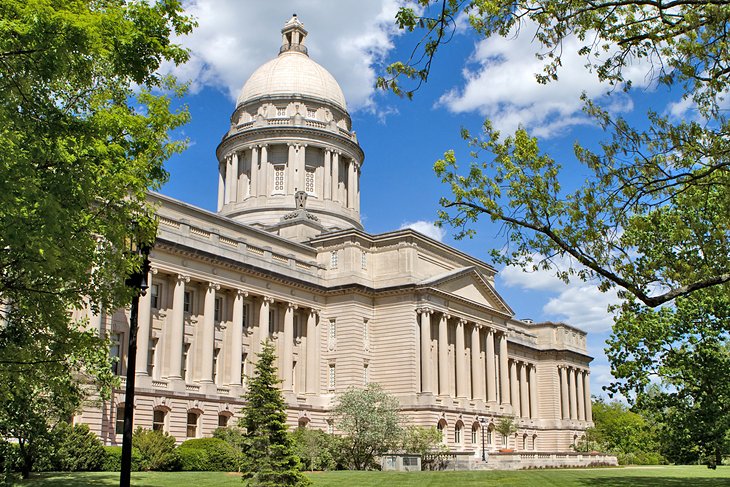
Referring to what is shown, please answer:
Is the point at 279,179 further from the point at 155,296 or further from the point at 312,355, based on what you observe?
the point at 155,296

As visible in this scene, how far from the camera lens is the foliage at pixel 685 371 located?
97.0 ft

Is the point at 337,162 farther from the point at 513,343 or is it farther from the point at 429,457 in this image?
the point at 429,457

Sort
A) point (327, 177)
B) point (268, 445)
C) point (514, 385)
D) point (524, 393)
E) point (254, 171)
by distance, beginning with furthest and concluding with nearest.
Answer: point (524, 393), point (514, 385), point (327, 177), point (254, 171), point (268, 445)

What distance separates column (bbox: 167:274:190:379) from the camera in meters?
49.0

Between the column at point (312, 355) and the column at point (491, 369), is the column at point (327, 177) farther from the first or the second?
the column at point (491, 369)

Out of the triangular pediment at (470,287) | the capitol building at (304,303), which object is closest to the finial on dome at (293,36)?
the capitol building at (304,303)

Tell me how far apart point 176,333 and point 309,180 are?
3262 centimetres

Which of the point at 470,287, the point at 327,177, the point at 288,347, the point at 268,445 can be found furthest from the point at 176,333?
the point at 327,177

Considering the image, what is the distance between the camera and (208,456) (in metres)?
41.9

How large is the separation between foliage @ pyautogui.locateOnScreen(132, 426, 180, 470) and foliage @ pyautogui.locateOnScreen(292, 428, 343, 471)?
6.46 m

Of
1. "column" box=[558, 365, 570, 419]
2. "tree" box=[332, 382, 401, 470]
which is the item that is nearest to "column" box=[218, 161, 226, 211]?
"tree" box=[332, 382, 401, 470]

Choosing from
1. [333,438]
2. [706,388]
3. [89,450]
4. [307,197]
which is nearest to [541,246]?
[706,388]

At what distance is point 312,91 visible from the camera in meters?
84.4

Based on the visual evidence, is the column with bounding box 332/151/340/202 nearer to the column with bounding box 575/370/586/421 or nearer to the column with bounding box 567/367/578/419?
the column with bounding box 567/367/578/419
